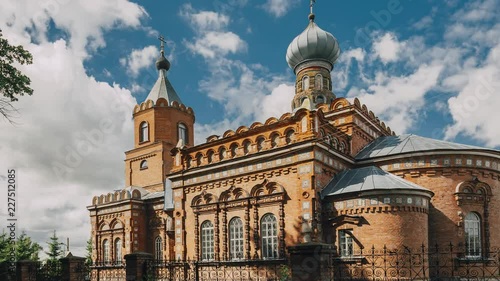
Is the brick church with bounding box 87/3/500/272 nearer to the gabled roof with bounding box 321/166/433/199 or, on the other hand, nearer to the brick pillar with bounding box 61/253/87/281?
the gabled roof with bounding box 321/166/433/199

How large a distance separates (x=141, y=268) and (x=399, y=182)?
8.46m

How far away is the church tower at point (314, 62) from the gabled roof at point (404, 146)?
434 cm

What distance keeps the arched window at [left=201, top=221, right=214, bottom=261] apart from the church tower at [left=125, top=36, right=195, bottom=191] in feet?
24.0

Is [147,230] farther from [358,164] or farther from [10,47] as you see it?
[10,47]

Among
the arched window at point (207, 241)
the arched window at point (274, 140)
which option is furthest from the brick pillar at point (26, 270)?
the arched window at point (274, 140)

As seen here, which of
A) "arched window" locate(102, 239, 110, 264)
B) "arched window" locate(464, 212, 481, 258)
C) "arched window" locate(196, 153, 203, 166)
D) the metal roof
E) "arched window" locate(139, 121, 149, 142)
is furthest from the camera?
"arched window" locate(139, 121, 149, 142)

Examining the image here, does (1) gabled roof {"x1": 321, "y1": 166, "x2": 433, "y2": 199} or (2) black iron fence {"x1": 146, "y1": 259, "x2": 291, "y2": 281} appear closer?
(1) gabled roof {"x1": 321, "y1": 166, "x2": 433, "y2": 199}

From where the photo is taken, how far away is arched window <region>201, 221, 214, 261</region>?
1720 cm

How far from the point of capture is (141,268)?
36.0 ft

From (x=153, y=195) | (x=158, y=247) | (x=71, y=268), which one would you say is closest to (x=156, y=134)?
(x=153, y=195)

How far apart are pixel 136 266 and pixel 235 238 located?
6.06 m

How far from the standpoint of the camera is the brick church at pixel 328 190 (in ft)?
45.5

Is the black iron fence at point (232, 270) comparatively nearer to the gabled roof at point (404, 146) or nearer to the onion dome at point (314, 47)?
the gabled roof at point (404, 146)

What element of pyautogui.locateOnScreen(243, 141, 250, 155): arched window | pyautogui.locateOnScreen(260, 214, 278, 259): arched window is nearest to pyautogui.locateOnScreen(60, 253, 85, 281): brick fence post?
pyautogui.locateOnScreen(260, 214, 278, 259): arched window
